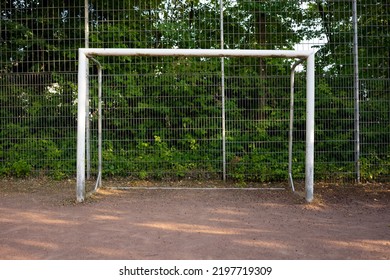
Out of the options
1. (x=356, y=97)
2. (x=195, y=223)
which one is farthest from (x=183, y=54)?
(x=356, y=97)

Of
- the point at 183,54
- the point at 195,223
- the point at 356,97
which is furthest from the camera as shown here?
the point at 356,97

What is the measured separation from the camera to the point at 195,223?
5086mm

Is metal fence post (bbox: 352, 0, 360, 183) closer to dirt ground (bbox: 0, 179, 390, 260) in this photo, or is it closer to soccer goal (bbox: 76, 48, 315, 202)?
dirt ground (bbox: 0, 179, 390, 260)

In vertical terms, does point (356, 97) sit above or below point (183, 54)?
below

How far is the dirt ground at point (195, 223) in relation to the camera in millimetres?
3943

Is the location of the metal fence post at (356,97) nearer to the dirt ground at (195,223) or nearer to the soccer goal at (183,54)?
the dirt ground at (195,223)

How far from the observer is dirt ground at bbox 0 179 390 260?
394 centimetres

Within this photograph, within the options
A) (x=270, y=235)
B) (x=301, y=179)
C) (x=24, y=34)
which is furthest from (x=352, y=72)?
(x=24, y=34)

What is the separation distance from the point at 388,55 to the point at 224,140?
143 inches

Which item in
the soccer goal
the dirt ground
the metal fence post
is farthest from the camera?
the metal fence post

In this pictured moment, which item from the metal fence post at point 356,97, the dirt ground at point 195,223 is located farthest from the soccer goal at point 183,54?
the metal fence post at point 356,97

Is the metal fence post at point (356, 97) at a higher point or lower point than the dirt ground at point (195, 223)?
higher

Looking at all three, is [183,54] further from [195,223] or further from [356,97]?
[356,97]

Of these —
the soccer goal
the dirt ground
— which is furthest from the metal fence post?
the soccer goal
